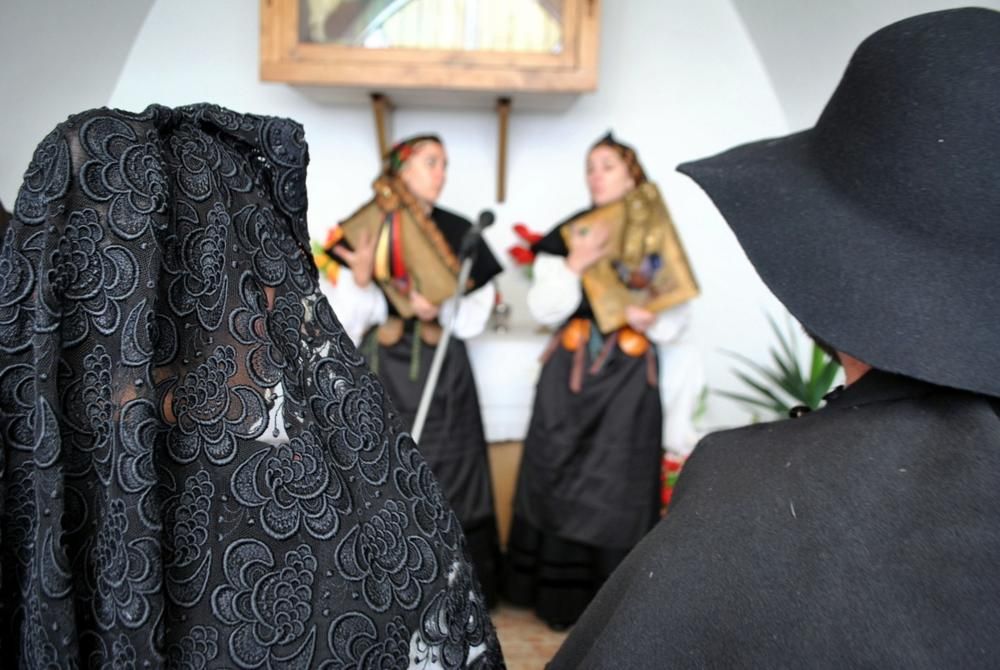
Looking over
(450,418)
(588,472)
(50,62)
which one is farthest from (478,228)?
(50,62)

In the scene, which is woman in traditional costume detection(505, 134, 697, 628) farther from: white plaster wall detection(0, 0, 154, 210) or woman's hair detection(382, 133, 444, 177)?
white plaster wall detection(0, 0, 154, 210)

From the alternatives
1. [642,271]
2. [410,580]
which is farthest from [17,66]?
[410,580]

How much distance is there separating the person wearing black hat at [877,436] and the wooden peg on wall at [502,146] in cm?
243

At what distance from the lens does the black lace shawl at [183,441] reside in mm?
589

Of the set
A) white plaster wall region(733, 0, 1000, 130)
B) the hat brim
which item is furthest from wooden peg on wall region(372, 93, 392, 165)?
the hat brim

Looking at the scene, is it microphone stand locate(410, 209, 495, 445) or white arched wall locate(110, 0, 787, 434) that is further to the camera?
white arched wall locate(110, 0, 787, 434)

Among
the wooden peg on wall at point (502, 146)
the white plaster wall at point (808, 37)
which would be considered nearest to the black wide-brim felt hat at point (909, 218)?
the white plaster wall at point (808, 37)

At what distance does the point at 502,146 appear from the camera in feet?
10.8

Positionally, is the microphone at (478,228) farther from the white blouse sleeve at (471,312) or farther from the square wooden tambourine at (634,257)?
the square wooden tambourine at (634,257)

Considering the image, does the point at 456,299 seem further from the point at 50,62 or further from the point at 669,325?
the point at 50,62

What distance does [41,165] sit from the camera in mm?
612

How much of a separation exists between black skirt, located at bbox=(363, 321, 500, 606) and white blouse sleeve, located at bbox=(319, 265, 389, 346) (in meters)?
0.04

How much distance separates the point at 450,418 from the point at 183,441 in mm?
1960

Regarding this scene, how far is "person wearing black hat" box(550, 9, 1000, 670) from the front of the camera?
2.08 feet
